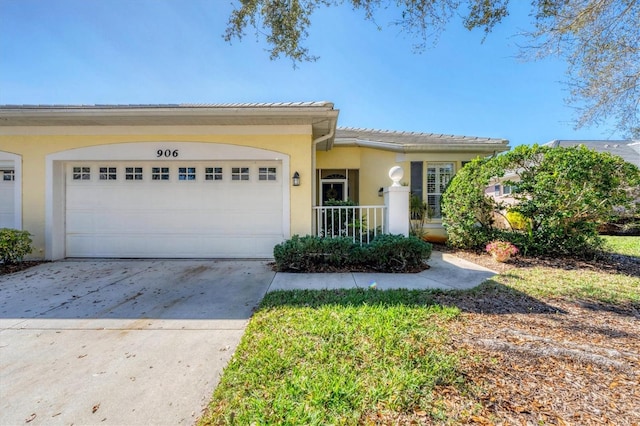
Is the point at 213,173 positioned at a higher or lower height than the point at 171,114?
lower

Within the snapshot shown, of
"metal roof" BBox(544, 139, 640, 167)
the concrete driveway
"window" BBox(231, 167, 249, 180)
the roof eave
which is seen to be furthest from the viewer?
"metal roof" BBox(544, 139, 640, 167)

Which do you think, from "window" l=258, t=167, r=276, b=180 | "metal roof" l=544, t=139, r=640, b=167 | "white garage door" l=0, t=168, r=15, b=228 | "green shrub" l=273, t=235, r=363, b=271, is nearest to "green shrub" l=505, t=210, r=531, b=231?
"green shrub" l=273, t=235, r=363, b=271

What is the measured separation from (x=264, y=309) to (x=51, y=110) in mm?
6536

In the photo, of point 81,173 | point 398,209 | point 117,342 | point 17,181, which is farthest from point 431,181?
point 17,181

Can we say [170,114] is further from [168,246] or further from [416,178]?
[416,178]

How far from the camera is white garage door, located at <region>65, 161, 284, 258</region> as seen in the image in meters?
6.71

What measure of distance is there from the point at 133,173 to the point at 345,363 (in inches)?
272

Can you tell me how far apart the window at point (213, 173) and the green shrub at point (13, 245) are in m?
4.01

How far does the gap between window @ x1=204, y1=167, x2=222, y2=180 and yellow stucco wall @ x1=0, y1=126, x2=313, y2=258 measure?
0.68m

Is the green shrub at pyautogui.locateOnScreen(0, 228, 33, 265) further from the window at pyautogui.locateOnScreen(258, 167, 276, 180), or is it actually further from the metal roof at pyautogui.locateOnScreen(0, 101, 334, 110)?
the window at pyautogui.locateOnScreen(258, 167, 276, 180)

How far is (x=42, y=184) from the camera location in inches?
254

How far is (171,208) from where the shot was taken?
22.1 ft

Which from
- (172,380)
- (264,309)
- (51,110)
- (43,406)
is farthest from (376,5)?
(51,110)

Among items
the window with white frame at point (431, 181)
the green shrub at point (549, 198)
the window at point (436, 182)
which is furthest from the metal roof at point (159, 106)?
the window at point (436, 182)
